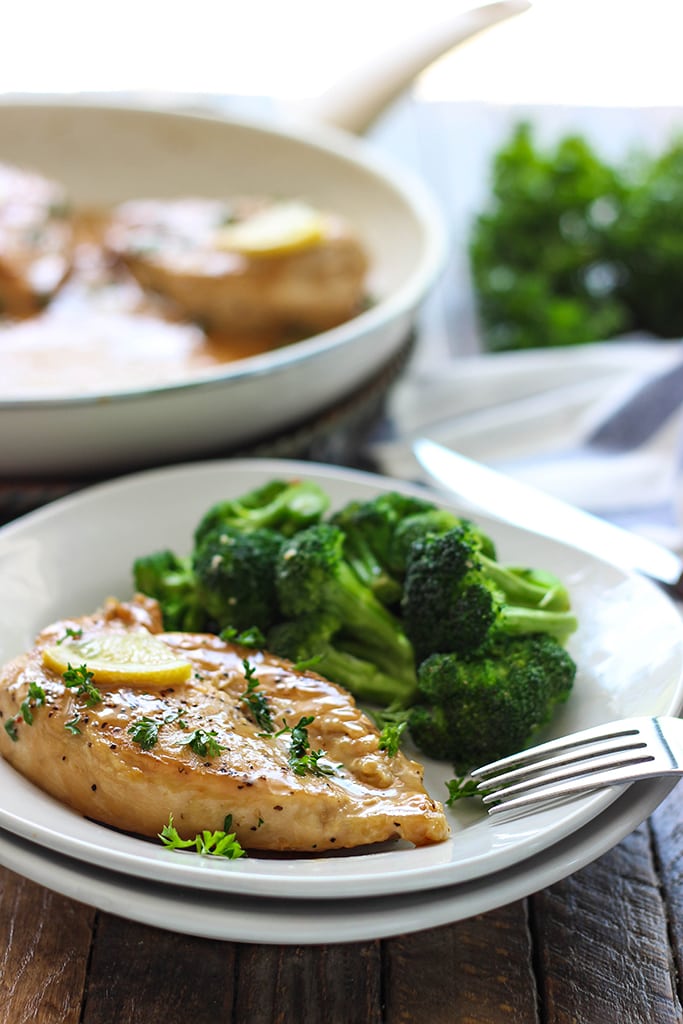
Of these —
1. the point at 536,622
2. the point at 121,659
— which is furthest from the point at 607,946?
the point at 121,659

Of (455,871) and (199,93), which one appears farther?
(199,93)

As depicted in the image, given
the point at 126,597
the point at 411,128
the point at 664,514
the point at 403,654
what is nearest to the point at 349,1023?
the point at 403,654

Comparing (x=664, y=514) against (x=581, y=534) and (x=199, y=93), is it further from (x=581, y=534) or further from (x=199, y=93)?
(x=199, y=93)

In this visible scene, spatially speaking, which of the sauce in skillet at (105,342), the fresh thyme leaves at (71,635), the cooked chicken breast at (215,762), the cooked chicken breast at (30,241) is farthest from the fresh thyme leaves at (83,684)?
the cooked chicken breast at (30,241)

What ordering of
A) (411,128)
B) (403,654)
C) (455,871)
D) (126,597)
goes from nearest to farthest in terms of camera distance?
(455,871) < (403,654) < (126,597) < (411,128)

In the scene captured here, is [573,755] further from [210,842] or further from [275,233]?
[275,233]

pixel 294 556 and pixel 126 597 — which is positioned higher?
pixel 294 556

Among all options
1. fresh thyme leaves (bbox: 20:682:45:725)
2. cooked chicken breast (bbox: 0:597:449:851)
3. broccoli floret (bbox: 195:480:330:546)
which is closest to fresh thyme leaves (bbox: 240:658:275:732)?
cooked chicken breast (bbox: 0:597:449:851)

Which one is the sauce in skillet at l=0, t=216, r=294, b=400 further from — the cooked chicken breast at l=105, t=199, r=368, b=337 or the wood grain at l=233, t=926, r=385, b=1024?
the wood grain at l=233, t=926, r=385, b=1024
